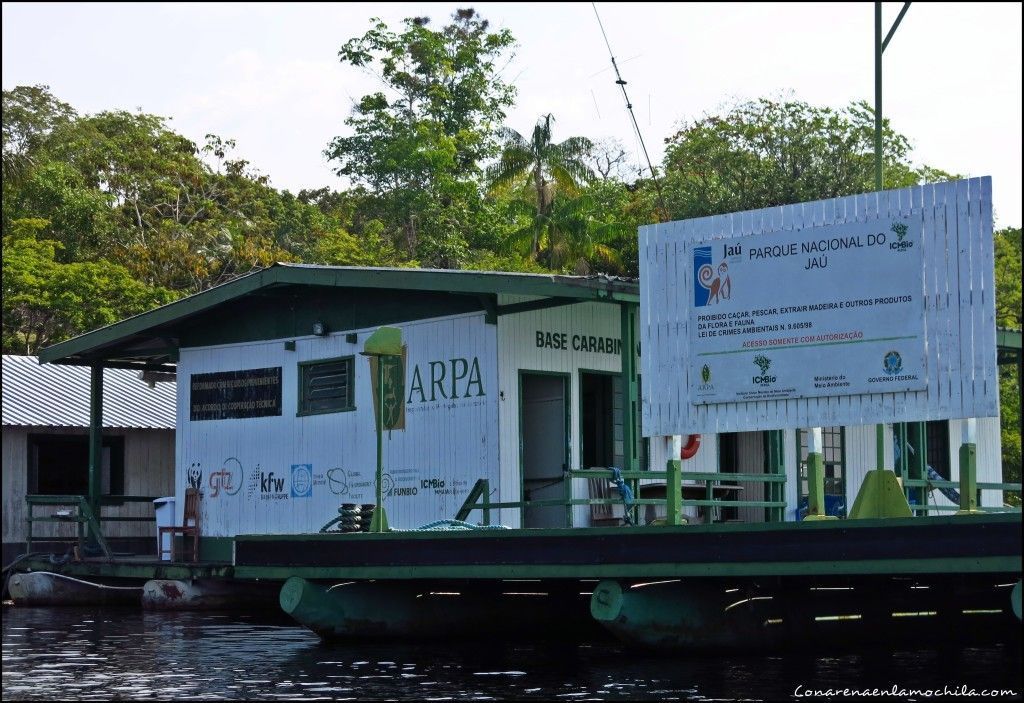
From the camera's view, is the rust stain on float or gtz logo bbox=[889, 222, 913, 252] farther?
the rust stain on float

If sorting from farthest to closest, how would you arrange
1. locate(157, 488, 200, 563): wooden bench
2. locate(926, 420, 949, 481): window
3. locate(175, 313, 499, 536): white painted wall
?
locate(926, 420, 949, 481): window, locate(157, 488, 200, 563): wooden bench, locate(175, 313, 499, 536): white painted wall

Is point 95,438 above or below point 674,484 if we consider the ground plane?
above

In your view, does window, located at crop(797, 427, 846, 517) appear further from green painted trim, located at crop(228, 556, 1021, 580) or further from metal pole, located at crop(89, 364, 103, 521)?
metal pole, located at crop(89, 364, 103, 521)

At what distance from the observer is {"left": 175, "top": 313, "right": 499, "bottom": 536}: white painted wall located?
19250 mm

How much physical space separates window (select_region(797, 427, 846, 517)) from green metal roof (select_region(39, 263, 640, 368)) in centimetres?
493

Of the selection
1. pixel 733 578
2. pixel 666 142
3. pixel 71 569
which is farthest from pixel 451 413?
pixel 666 142

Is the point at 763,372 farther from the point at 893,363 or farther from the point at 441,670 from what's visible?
the point at 441,670

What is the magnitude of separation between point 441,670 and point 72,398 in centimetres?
1636

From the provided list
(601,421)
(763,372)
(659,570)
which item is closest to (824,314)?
(763,372)

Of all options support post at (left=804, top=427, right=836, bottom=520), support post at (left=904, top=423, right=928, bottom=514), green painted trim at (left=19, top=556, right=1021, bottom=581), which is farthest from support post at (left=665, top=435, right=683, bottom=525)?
support post at (left=904, top=423, right=928, bottom=514)

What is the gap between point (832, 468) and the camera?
21.9m

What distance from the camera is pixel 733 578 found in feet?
48.3

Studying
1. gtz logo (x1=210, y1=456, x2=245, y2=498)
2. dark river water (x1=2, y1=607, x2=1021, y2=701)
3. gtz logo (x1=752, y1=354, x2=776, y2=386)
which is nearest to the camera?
dark river water (x1=2, y1=607, x2=1021, y2=701)

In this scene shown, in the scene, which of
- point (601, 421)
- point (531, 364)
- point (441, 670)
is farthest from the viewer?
point (601, 421)
